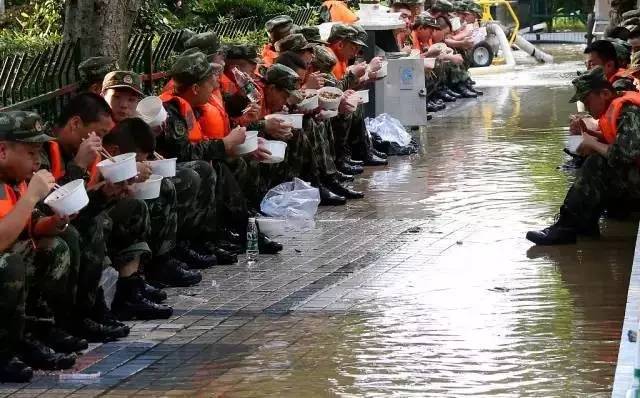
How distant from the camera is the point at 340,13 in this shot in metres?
18.5

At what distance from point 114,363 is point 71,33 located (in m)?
4.45

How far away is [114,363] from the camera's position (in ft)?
25.5

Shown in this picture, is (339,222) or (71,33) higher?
(71,33)

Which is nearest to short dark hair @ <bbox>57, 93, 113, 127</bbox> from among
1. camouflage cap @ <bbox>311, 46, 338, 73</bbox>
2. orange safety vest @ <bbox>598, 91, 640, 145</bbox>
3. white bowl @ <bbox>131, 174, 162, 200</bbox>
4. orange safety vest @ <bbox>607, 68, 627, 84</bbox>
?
white bowl @ <bbox>131, 174, 162, 200</bbox>

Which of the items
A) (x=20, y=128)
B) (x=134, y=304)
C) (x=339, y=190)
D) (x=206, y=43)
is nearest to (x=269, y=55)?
(x=339, y=190)

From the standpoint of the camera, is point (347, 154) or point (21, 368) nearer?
point (21, 368)

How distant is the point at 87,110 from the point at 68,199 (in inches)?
52.2

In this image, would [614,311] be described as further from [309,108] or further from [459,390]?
[309,108]

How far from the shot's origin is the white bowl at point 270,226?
1117 centimetres

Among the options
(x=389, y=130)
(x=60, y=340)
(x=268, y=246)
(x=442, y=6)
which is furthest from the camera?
(x=442, y=6)

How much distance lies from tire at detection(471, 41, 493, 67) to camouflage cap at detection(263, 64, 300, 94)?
14.6 metres

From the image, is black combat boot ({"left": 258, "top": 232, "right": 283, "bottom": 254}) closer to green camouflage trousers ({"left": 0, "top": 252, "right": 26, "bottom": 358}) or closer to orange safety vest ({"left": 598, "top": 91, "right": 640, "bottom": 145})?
orange safety vest ({"left": 598, "top": 91, "right": 640, "bottom": 145})

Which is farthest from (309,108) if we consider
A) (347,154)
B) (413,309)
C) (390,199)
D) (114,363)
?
(114,363)

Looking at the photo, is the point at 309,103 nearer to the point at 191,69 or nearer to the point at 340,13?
the point at 191,69
